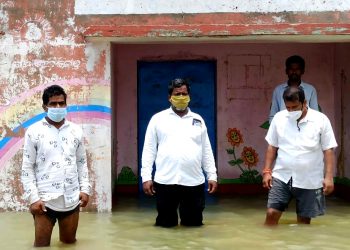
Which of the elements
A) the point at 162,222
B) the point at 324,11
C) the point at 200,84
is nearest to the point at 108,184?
the point at 162,222

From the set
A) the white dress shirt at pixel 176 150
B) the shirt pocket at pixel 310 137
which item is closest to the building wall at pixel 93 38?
the white dress shirt at pixel 176 150

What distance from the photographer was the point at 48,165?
21.0 ft

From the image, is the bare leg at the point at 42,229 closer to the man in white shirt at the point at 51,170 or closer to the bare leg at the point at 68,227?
the man in white shirt at the point at 51,170

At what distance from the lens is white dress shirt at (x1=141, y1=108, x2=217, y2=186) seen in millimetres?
7641

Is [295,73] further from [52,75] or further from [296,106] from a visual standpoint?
[52,75]

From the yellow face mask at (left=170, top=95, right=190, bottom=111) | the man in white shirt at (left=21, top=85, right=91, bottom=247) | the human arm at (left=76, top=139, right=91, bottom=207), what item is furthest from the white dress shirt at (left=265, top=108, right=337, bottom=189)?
the man in white shirt at (left=21, top=85, right=91, bottom=247)

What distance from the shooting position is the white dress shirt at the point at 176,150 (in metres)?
7.64

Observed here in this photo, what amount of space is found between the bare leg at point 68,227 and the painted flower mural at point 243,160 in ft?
14.7

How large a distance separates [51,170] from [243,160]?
495cm

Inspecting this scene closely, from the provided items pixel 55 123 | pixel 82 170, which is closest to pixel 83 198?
pixel 82 170

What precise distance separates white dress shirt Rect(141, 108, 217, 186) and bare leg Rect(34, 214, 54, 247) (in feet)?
4.68

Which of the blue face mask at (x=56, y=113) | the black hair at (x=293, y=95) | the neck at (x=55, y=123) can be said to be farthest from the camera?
the black hair at (x=293, y=95)

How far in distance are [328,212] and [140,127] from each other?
3.32m

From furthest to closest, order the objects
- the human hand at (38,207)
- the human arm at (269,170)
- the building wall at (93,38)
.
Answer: the building wall at (93,38) < the human arm at (269,170) < the human hand at (38,207)
